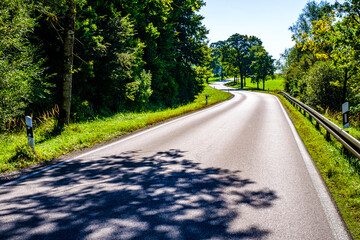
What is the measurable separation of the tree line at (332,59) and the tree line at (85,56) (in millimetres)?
7223

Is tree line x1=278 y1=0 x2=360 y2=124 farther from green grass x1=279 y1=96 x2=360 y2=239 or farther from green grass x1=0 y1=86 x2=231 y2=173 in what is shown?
green grass x1=0 y1=86 x2=231 y2=173

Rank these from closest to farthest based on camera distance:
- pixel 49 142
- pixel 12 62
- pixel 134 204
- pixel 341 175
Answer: pixel 134 204 < pixel 341 175 < pixel 49 142 < pixel 12 62

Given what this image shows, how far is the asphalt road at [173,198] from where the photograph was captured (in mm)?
3195

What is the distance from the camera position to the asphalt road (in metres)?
3.20

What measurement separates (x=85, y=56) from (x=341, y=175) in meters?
12.5

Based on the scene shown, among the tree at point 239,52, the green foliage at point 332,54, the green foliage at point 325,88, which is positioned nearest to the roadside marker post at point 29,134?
the green foliage at point 332,54

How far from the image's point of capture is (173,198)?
4.09 meters

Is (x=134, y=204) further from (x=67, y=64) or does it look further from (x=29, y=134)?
(x=67, y=64)

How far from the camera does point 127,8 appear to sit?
17922mm

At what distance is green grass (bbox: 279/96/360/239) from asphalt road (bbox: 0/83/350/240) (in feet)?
0.56

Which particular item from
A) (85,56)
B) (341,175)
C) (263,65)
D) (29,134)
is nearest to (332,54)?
(341,175)

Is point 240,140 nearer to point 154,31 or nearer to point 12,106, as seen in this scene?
point 12,106

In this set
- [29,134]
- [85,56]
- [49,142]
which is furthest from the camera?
[85,56]

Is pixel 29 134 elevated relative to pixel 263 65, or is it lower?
lower
